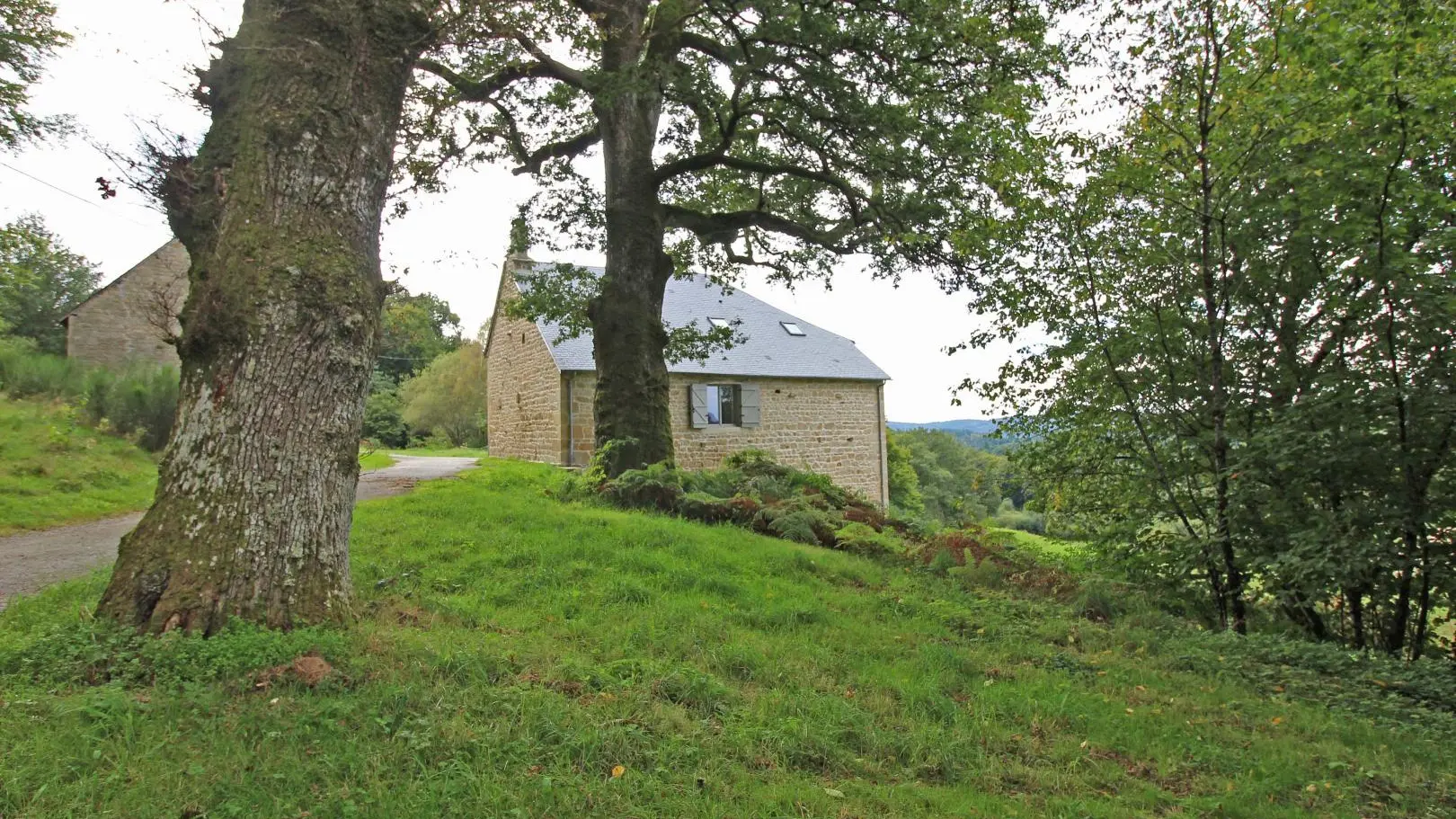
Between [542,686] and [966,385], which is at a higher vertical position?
[966,385]

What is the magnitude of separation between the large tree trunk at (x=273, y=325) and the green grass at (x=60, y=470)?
5818 millimetres

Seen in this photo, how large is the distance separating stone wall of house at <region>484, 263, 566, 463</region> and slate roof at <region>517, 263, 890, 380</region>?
98 cm

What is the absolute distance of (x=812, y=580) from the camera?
19.7ft

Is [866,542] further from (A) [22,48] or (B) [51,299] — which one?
(B) [51,299]

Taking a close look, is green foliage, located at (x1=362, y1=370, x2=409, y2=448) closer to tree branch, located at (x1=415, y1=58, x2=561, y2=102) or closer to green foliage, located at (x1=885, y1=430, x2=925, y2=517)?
green foliage, located at (x1=885, y1=430, x2=925, y2=517)

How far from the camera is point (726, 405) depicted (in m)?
20.7

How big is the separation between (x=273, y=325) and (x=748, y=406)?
17.3 meters

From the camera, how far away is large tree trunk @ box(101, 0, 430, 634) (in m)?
3.46

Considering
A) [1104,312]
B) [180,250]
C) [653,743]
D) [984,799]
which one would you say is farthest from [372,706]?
[180,250]

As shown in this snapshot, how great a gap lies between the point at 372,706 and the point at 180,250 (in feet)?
84.4

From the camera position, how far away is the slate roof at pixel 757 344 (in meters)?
20.3

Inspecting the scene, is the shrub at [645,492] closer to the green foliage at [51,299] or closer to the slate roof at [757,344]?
the slate roof at [757,344]

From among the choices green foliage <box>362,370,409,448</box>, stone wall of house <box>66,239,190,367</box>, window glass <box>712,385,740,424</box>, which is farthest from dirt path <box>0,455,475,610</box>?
green foliage <box>362,370,409,448</box>

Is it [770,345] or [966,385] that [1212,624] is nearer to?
[966,385]
